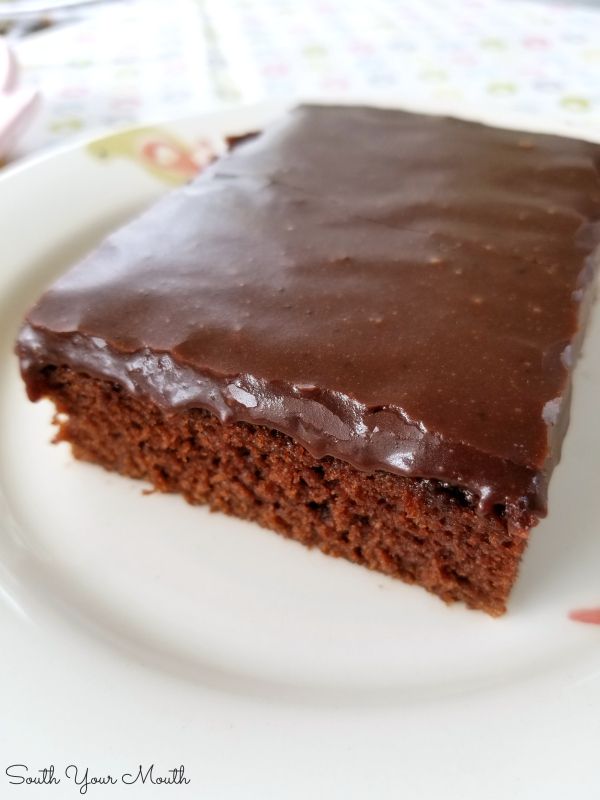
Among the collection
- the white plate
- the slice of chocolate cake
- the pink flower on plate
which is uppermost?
the pink flower on plate

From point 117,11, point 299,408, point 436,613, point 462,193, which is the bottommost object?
point 436,613

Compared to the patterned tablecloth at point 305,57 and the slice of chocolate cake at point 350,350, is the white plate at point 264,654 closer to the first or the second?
the slice of chocolate cake at point 350,350

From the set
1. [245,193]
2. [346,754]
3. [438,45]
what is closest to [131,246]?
[245,193]

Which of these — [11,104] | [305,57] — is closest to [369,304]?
[11,104]

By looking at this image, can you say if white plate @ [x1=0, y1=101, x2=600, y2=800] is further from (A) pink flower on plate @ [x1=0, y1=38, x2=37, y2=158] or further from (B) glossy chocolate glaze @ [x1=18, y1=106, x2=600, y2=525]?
(A) pink flower on plate @ [x1=0, y1=38, x2=37, y2=158]

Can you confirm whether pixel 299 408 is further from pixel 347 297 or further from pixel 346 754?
pixel 346 754

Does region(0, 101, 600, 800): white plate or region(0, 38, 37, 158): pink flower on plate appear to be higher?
region(0, 38, 37, 158): pink flower on plate

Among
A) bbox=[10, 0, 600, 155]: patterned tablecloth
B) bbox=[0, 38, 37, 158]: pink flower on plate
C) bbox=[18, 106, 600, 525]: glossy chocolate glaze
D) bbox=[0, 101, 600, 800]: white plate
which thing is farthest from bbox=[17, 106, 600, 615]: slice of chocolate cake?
bbox=[10, 0, 600, 155]: patterned tablecloth
